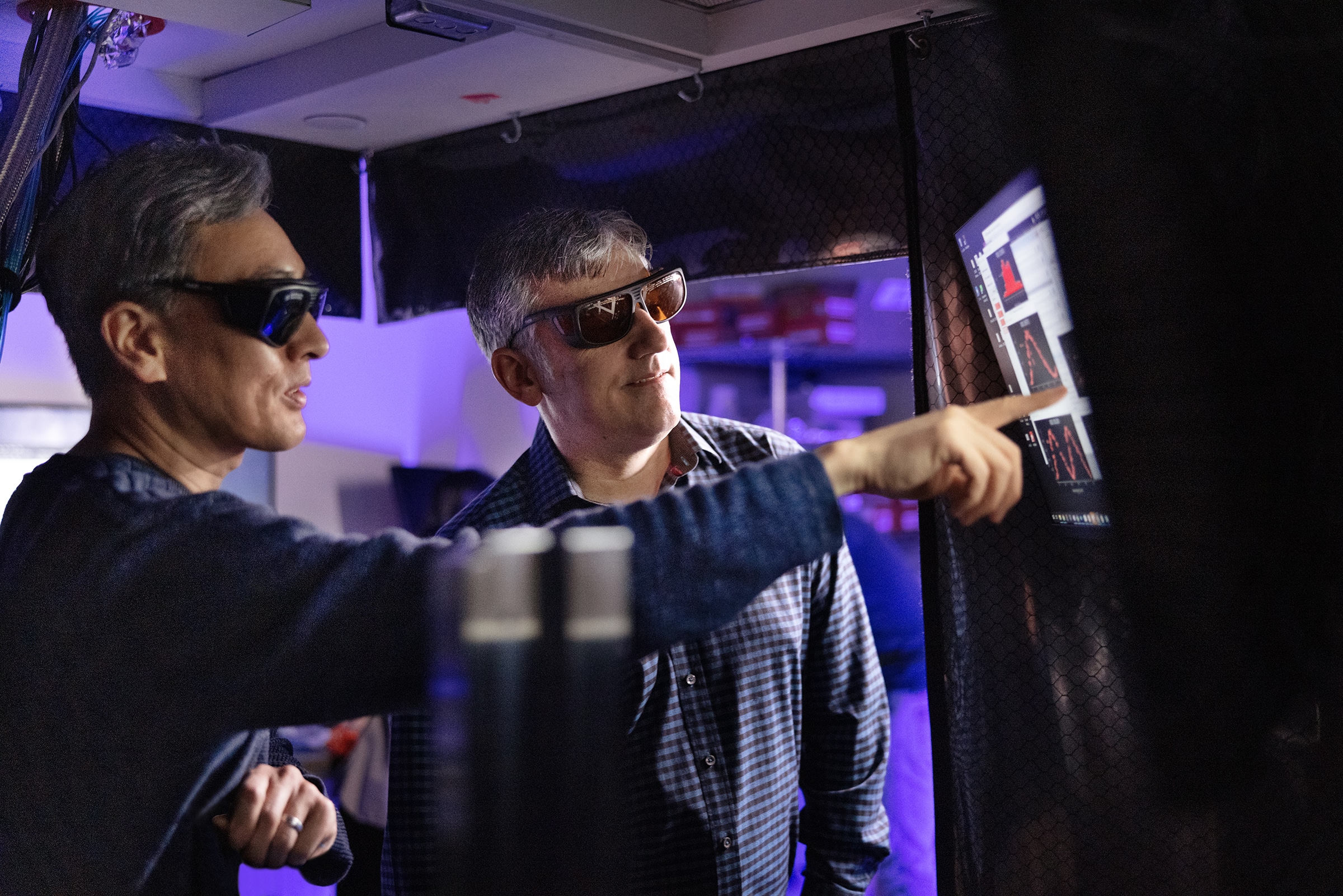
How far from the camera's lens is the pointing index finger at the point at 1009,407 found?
2.97ft

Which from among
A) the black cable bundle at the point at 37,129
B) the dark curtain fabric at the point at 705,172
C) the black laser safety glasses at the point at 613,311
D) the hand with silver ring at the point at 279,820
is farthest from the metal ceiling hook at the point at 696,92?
the hand with silver ring at the point at 279,820

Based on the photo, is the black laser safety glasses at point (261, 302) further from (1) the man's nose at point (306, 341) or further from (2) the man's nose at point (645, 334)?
(2) the man's nose at point (645, 334)

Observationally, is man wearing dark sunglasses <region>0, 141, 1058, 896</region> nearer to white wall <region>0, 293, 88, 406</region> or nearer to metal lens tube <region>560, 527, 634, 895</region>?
metal lens tube <region>560, 527, 634, 895</region>

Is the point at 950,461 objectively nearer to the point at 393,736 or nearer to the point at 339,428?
the point at 393,736

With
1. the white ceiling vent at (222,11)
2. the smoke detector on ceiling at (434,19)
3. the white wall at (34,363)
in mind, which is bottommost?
the white wall at (34,363)

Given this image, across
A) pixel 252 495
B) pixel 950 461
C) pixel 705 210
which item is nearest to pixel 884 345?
pixel 705 210

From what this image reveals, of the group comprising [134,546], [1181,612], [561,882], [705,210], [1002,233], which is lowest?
[561,882]

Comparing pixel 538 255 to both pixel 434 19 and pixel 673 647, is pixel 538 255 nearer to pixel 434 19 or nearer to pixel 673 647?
pixel 434 19

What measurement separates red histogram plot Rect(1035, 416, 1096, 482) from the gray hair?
3.34 ft

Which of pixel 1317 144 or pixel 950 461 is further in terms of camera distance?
pixel 1317 144

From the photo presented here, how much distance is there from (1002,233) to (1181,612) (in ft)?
1.80

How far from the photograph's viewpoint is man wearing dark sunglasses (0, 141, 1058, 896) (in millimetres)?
876

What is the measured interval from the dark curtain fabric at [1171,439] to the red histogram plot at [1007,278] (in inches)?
3.5

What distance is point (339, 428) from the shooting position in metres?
3.97
